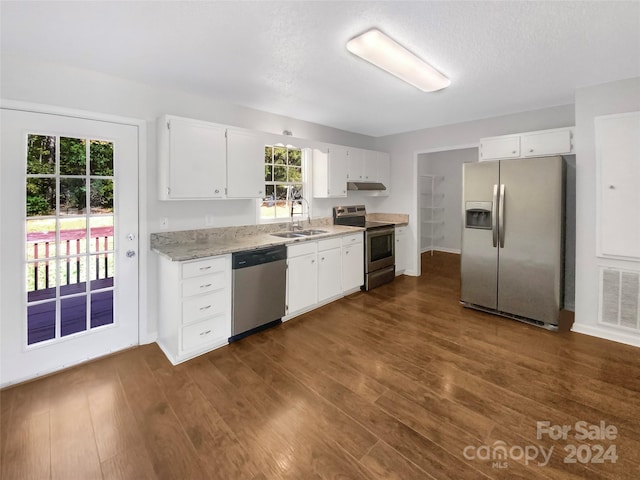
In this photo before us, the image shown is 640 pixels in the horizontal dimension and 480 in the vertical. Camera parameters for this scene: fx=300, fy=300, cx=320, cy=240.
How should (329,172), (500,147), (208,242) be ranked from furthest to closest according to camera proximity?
Answer: (329,172) → (500,147) → (208,242)

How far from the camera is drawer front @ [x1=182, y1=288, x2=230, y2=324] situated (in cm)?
263

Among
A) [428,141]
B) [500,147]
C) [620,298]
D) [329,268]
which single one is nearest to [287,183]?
[329,268]

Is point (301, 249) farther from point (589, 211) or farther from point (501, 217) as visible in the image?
point (589, 211)

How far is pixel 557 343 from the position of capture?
2932 millimetres

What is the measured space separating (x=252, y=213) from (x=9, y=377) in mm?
2558

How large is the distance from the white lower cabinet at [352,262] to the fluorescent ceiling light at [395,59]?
81.4 inches

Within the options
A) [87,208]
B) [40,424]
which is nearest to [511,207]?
[87,208]

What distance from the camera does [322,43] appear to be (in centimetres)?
219

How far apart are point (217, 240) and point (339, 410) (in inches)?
87.8

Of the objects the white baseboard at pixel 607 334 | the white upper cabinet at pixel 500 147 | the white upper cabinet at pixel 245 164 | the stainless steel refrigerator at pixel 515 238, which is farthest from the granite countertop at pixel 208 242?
the white baseboard at pixel 607 334

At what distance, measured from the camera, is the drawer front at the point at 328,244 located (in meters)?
3.80

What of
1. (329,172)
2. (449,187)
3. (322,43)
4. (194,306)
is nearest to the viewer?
(322,43)

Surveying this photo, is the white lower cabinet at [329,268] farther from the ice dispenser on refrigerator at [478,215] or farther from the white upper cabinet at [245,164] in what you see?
the ice dispenser on refrigerator at [478,215]

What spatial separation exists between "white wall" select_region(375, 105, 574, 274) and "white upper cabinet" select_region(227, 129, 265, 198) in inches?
114
